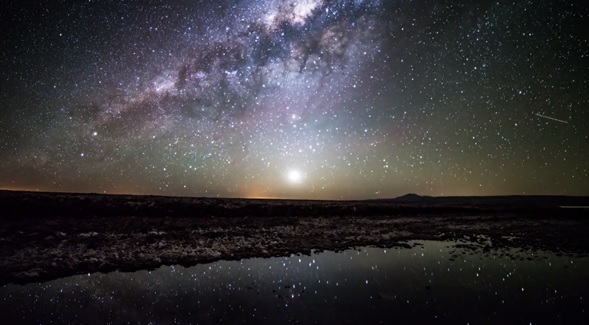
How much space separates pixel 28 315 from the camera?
5.52m

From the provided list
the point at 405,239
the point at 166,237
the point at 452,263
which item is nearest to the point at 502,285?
the point at 452,263

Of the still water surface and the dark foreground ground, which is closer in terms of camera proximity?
the still water surface

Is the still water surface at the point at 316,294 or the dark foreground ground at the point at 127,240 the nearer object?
the still water surface at the point at 316,294

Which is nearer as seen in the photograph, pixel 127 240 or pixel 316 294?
pixel 316 294

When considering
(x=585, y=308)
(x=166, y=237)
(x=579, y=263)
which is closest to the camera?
(x=585, y=308)

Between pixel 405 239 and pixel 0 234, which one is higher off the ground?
pixel 0 234

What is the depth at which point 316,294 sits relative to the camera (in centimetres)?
700

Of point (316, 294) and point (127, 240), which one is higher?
point (127, 240)

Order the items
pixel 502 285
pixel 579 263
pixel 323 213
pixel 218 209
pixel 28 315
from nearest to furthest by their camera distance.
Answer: pixel 28 315 → pixel 502 285 → pixel 579 263 → pixel 218 209 → pixel 323 213

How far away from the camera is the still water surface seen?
563cm

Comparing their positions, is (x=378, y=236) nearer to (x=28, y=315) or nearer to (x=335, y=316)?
(x=335, y=316)

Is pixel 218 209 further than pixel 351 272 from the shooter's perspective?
Yes

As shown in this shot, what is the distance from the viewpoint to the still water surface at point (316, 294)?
5629 millimetres

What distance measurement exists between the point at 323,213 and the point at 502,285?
24.0 metres
